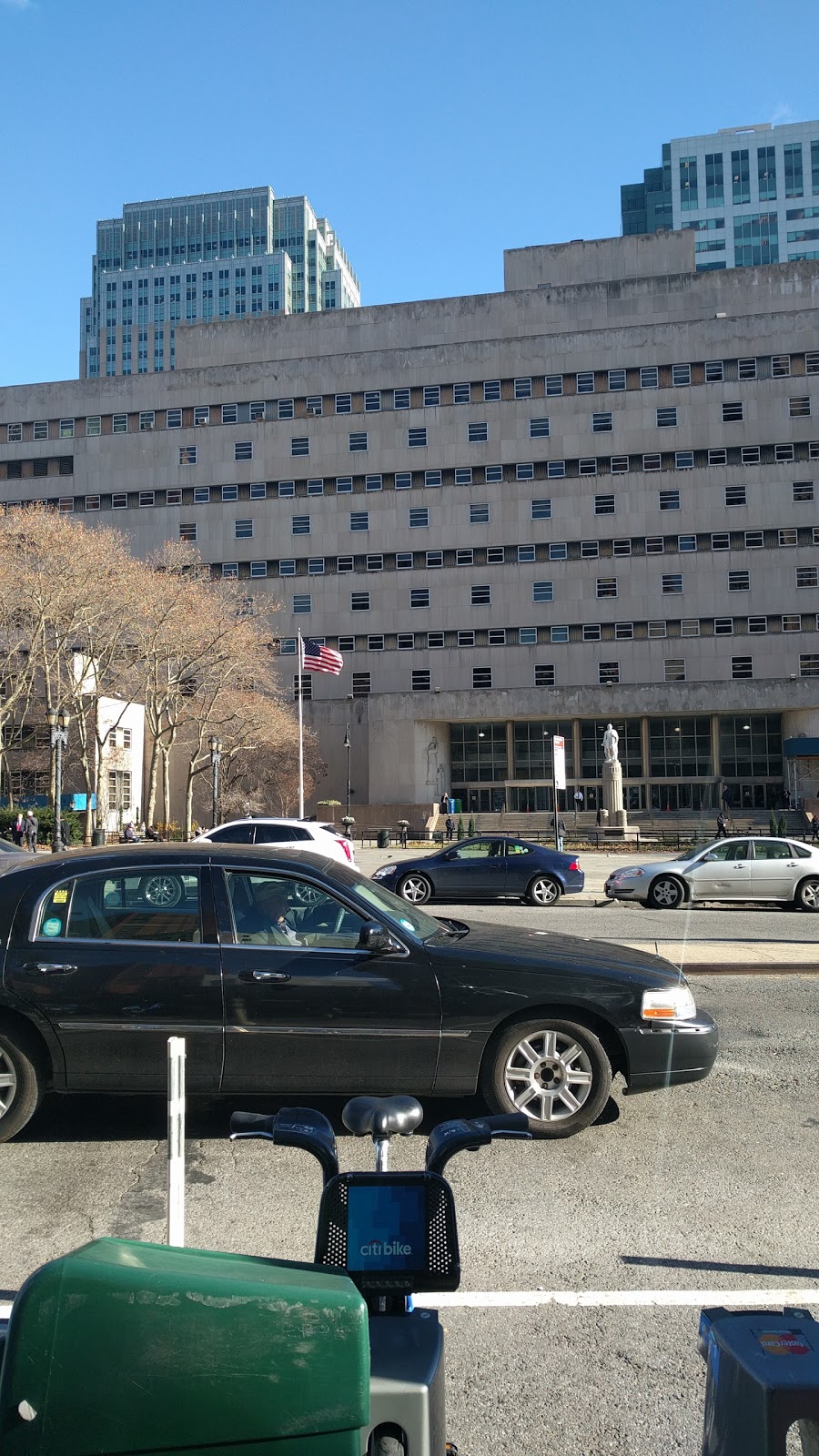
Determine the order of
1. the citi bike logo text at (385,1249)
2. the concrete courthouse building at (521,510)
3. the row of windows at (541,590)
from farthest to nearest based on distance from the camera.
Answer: the concrete courthouse building at (521,510)
the row of windows at (541,590)
the citi bike logo text at (385,1249)

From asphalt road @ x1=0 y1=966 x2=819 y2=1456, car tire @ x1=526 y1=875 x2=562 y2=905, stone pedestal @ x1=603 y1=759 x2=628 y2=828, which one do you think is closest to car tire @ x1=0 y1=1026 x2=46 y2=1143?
asphalt road @ x1=0 y1=966 x2=819 y2=1456

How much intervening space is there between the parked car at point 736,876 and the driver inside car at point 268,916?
46.5ft

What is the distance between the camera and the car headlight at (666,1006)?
6.14 metres

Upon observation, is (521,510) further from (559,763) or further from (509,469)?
(559,763)

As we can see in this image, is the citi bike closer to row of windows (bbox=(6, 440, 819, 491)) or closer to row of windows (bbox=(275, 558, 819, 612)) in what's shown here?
row of windows (bbox=(275, 558, 819, 612))

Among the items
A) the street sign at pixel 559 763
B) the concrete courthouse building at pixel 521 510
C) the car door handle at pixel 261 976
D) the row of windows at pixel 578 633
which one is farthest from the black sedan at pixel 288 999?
the row of windows at pixel 578 633

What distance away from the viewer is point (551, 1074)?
239 inches

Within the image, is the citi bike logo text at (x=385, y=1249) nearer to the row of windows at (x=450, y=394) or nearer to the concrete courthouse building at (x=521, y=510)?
the concrete courthouse building at (x=521, y=510)

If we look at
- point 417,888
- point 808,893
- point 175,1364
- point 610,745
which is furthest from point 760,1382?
point 610,745

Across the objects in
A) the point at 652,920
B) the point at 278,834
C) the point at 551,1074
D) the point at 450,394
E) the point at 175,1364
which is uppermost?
the point at 450,394

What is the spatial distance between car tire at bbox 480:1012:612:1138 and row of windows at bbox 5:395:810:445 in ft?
229

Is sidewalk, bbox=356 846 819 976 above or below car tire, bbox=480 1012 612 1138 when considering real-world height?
below

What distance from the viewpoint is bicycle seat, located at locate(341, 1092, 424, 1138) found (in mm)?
2535

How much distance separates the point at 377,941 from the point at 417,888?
49.5 ft
